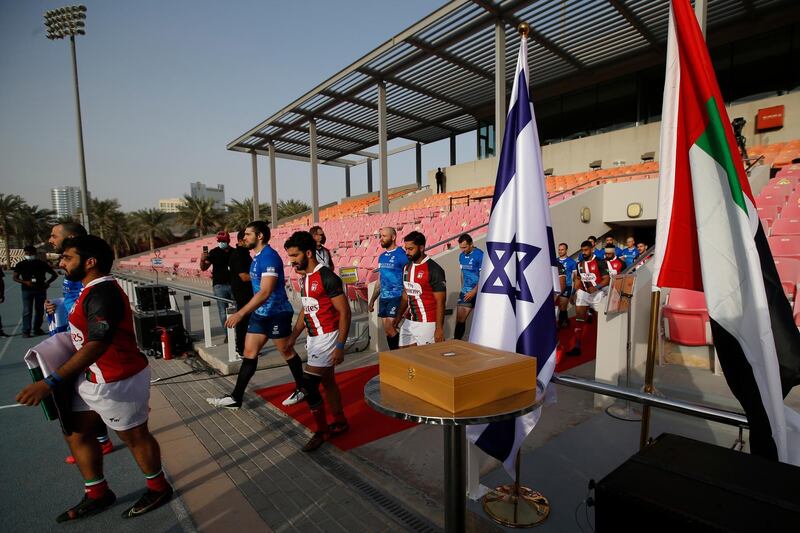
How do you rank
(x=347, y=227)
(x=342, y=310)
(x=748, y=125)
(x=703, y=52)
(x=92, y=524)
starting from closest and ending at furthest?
(x=703, y=52) < (x=92, y=524) < (x=342, y=310) < (x=748, y=125) < (x=347, y=227)

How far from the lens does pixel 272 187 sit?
2742 cm

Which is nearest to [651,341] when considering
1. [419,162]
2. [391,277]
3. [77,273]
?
[391,277]

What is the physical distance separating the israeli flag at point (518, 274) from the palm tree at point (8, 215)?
158 feet

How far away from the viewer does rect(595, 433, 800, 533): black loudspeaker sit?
100cm

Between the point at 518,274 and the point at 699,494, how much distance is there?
4.84ft

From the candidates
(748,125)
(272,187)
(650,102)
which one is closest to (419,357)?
(748,125)

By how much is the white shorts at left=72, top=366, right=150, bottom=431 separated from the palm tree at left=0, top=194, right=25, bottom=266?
4623cm

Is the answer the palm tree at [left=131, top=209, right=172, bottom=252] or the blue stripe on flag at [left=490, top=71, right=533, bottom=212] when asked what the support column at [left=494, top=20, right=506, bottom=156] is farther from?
the palm tree at [left=131, top=209, right=172, bottom=252]

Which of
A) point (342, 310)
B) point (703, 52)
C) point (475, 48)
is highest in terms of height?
point (475, 48)

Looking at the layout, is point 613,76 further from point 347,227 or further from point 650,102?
point 347,227

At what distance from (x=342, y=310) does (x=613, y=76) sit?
918 inches

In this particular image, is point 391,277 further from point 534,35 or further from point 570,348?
point 534,35

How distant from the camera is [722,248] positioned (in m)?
1.87

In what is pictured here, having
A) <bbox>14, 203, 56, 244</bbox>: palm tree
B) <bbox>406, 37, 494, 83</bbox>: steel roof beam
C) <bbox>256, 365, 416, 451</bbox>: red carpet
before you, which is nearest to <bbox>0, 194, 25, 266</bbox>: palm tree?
<bbox>14, 203, 56, 244</bbox>: palm tree
